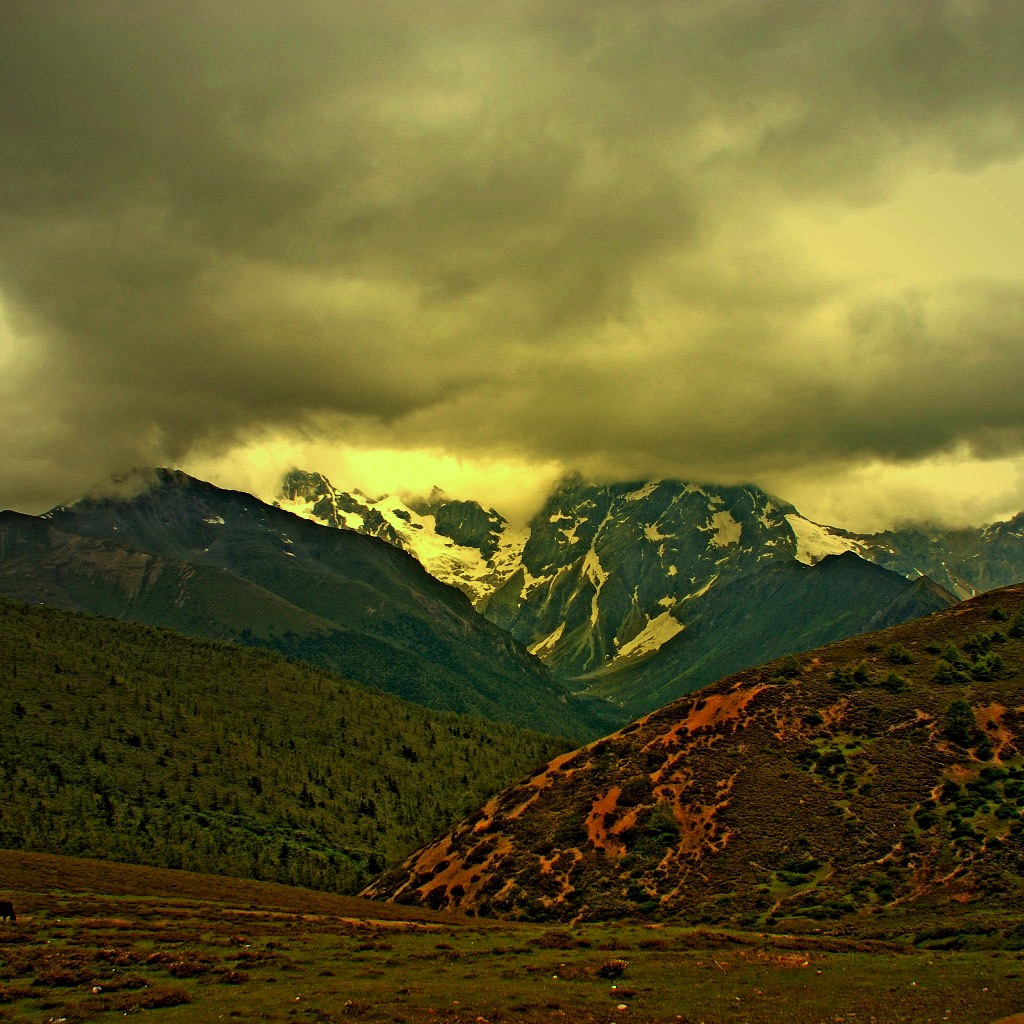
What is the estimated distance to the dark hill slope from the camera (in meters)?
95.4

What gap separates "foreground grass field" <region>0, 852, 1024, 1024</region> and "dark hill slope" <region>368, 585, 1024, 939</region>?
1821 cm

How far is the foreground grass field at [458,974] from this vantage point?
4416cm

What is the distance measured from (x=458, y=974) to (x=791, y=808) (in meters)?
69.4

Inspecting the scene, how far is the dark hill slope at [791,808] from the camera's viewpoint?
95.4 m

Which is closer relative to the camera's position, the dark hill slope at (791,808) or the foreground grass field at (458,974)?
the foreground grass field at (458,974)

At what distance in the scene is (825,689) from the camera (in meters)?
142

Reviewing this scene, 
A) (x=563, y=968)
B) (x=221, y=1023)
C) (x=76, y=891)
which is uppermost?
(x=221, y=1023)

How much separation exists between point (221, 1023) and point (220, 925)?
143 ft

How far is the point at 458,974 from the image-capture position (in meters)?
57.1

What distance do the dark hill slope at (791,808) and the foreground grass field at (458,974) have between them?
18.2 meters

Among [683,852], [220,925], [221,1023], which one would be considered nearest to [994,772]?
[683,852]

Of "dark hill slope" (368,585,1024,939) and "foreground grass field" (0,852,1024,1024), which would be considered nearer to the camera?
"foreground grass field" (0,852,1024,1024)

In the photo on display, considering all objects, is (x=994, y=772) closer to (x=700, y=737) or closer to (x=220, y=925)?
(x=700, y=737)

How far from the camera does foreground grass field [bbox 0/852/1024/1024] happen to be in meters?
44.2
